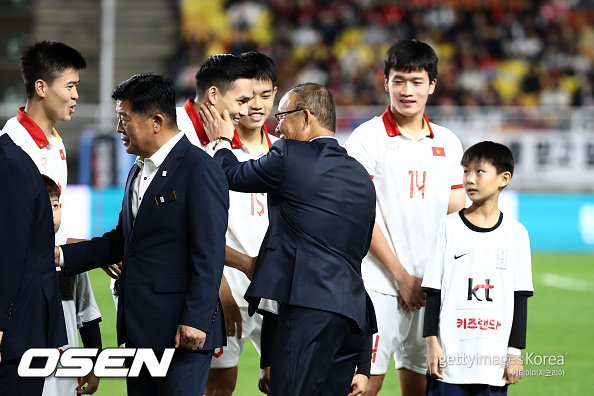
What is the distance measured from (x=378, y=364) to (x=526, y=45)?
53.8 ft

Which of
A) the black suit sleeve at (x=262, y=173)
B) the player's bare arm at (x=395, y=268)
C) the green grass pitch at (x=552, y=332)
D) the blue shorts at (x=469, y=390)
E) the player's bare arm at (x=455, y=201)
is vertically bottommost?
the green grass pitch at (x=552, y=332)

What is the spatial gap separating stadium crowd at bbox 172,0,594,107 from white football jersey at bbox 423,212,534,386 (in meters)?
13.6

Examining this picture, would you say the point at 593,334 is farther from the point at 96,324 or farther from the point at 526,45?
the point at 526,45

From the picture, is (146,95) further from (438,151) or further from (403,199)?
(438,151)

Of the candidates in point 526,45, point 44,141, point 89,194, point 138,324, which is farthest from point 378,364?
point 526,45

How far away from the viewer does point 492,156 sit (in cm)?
433

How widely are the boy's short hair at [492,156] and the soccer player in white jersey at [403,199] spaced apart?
35 centimetres

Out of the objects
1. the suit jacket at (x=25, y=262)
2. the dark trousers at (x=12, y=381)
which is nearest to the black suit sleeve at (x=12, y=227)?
the suit jacket at (x=25, y=262)

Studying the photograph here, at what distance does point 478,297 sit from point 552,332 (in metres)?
4.88

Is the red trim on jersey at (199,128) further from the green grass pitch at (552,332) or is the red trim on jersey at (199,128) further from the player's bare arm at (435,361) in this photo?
the green grass pitch at (552,332)

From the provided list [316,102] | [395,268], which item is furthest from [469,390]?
[316,102]

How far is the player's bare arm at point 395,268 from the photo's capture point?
14.9 ft

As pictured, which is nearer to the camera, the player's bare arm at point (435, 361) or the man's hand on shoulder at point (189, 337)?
the man's hand on shoulder at point (189, 337)

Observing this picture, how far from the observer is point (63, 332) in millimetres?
3549
